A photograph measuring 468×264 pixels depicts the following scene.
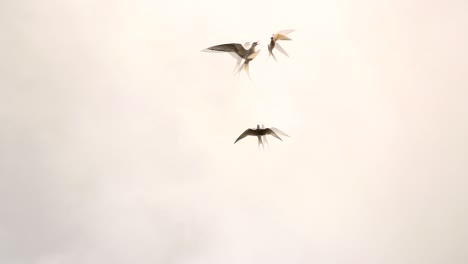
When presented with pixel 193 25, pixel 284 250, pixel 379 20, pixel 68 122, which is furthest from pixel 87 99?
pixel 379 20

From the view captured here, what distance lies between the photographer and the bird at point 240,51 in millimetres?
1180

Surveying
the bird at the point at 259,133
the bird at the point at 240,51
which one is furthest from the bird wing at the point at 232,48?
the bird at the point at 259,133

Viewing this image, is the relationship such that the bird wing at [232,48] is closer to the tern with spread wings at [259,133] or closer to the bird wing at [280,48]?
the bird wing at [280,48]

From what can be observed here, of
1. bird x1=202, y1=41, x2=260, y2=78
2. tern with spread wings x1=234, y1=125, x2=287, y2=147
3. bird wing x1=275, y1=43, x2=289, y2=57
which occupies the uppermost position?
bird wing x1=275, y1=43, x2=289, y2=57

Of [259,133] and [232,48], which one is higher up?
[232,48]

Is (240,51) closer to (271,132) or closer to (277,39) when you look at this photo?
(277,39)

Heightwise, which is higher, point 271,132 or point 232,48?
point 232,48

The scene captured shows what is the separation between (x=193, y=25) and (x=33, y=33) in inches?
17.0

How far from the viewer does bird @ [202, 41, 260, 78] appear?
118cm

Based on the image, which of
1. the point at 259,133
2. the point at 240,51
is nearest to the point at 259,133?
the point at 259,133

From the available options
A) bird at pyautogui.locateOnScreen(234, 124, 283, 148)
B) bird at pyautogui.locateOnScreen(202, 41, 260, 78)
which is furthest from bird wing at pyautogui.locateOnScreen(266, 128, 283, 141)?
bird at pyautogui.locateOnScreen(202, 41, 260, 78)

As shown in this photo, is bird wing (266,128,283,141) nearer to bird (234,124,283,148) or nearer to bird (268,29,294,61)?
bird (234,124,283,148)

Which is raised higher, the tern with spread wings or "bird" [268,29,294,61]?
"bird" [268,29,294,61]

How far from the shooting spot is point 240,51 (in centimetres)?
120
